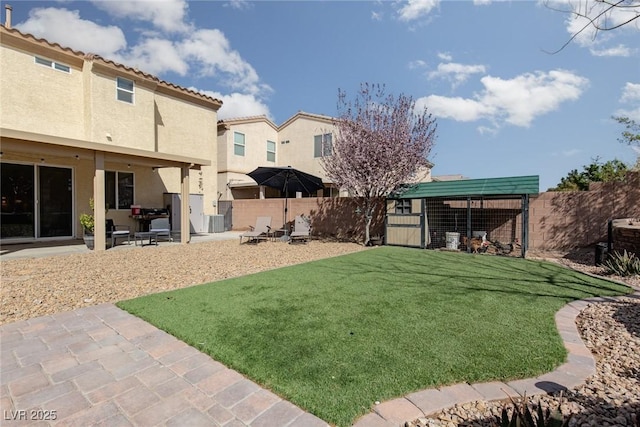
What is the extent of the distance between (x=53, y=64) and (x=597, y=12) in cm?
1530

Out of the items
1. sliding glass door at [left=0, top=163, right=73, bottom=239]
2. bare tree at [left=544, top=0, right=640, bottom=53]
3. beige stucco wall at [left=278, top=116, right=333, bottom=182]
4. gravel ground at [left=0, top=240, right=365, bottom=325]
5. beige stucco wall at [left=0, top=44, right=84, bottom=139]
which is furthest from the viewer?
beige stucco wall at [left=278, top=116, right=333, bottom=182]

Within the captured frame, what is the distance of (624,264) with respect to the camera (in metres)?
6.62

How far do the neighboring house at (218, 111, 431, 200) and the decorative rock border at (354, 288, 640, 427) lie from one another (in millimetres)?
18007

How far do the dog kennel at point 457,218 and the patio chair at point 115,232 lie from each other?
963 cm

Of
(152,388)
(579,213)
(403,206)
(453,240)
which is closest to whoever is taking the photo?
(152,388)

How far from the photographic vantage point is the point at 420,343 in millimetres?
3297

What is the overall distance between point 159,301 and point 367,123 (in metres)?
9.42

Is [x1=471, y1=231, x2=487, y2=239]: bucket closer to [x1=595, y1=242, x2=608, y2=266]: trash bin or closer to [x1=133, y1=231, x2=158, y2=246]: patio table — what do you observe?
[x1=595, y1=242, x2=608, y2=266]: trash bin

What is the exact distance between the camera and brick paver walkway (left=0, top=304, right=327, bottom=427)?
223 centimetres

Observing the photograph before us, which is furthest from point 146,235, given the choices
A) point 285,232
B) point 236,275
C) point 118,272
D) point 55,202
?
point 236,275

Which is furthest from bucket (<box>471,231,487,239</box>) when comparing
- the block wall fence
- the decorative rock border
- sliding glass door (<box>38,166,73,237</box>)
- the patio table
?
sliding glass door (<box>38,166,73,237</box>)

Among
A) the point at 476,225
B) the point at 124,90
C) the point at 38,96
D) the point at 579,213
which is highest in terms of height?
the point at 124,90

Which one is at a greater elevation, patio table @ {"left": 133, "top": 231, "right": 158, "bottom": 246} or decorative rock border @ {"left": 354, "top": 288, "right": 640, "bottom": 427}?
patio table @ {"left": 133, "top": 231, "right": 158, "bottom": 246}

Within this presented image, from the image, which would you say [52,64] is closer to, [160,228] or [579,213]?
[160,228]
